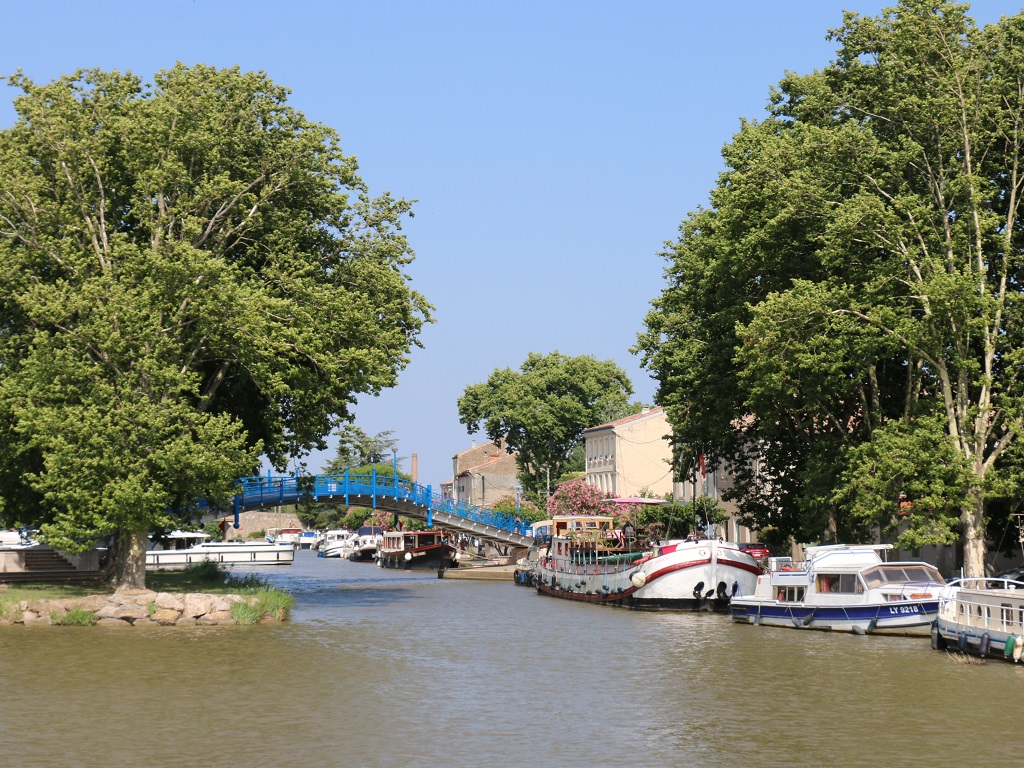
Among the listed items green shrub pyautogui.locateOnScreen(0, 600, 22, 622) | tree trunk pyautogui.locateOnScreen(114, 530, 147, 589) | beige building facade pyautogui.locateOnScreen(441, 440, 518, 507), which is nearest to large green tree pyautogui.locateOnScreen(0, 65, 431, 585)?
tree trunk pyautogui.locateOnScreen(114, 530, 147, 589)

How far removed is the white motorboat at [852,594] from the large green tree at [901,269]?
192 centimetres

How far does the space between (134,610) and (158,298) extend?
984 centimetres

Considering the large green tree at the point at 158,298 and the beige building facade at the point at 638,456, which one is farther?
the beige building facade at the point at 638,456

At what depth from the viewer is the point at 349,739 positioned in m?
22.5

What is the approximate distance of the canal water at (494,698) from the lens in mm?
21328

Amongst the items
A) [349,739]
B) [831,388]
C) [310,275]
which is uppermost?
[310,275]

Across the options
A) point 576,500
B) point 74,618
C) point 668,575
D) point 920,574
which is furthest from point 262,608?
point 576,500

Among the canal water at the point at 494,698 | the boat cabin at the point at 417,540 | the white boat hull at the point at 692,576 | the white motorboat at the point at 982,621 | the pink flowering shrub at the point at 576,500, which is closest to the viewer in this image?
the canal water at the point at 494,698

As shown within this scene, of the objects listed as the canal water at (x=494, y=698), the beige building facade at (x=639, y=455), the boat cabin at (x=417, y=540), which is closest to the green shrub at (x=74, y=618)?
the canal water at (x=494, y=698)

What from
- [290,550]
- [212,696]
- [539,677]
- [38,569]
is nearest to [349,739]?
[212,696]

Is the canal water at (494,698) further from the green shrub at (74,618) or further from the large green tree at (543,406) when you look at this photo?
the large green tree at (543,406)

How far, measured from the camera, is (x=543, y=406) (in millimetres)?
124438

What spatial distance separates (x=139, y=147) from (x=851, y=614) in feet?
87.4

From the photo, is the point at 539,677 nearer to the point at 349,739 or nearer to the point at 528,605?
the point at 349,739
